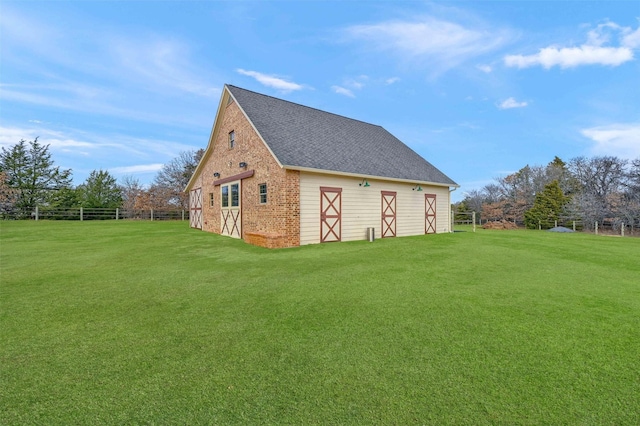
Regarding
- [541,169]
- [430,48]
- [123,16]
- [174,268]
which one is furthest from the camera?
[541,169]

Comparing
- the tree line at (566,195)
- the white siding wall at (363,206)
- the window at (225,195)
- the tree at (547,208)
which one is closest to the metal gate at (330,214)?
the white siding wall at (363,206)

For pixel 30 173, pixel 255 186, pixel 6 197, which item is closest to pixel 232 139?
pixel 255 186

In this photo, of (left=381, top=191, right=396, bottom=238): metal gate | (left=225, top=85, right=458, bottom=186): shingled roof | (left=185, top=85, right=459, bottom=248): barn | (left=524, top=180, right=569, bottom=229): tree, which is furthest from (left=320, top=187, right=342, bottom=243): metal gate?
(left=524, top=180, right=569, bottom=229): tree

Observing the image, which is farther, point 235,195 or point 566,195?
point 566,195

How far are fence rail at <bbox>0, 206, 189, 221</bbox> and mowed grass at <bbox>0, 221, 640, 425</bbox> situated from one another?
20638mm

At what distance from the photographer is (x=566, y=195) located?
27062 millimetres

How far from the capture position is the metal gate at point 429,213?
14.7m

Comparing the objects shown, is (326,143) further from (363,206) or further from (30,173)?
(30,173)

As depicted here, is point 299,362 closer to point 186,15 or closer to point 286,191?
point 286,191

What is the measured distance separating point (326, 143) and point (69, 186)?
28.7 meters

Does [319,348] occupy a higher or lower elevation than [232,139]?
lower

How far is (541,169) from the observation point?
28688 mm

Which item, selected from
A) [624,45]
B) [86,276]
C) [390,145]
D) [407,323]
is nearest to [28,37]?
[86,276]

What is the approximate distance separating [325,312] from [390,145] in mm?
14609
